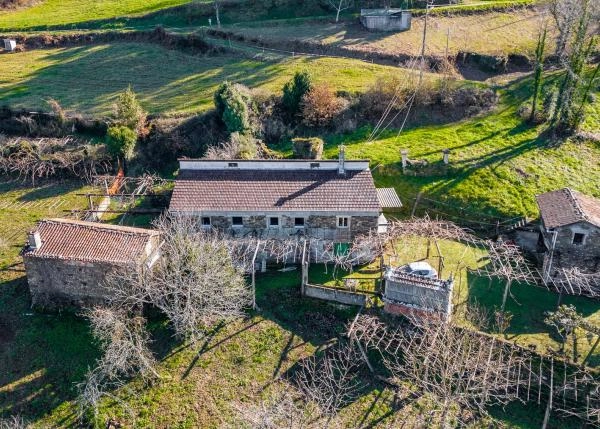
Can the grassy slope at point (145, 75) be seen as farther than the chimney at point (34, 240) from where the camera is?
Yes

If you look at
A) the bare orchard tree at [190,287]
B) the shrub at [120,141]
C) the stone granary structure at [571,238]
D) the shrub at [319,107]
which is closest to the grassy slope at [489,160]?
the shrub at [319,107]

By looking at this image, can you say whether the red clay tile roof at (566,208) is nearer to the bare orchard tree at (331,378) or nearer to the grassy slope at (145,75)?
the bare orchard tree at (331,378)

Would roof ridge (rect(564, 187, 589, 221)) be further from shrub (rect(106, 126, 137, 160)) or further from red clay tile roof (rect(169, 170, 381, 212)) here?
shrub (rect(106, 126, 137, 160))

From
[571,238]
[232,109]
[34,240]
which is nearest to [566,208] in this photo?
[571,238]

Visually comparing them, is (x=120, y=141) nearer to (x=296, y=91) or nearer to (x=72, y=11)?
(x=296, y=91)

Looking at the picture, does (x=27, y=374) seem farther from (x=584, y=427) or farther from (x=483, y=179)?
(x=483, y=179)

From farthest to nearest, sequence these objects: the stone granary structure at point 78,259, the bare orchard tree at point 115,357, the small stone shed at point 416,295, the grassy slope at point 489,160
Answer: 1. the grassy slope at point 489,160
2. the stone granary structure at point 78,259
3. the small stone shed at point 416,295
4. the bare orchard tree at point 115,357
